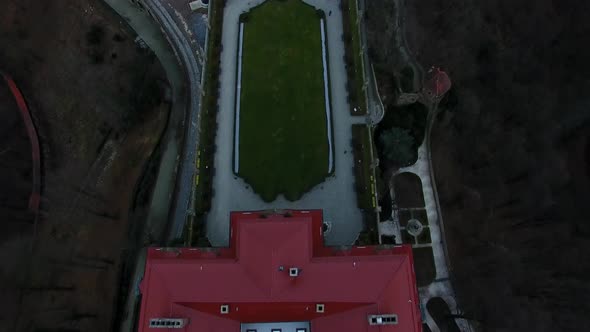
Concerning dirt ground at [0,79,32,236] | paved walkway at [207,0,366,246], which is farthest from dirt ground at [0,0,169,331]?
paved walkway at [207,0,366,246]

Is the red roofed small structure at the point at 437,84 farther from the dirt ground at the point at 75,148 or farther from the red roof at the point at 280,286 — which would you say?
the dirt ground at the point at 75,148

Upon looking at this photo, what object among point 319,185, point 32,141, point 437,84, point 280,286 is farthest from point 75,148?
point 437,84

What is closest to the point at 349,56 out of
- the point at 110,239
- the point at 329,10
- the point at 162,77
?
the point at 329,10

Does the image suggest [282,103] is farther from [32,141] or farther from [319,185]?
[32,141]

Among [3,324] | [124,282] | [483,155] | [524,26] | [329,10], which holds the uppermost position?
[329,10]

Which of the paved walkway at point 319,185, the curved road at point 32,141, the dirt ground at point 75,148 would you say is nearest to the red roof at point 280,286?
the paved walkway at point 319,185

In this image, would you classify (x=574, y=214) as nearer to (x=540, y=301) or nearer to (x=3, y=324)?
(x=540, y=301)
